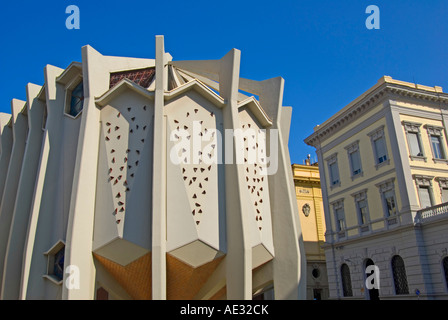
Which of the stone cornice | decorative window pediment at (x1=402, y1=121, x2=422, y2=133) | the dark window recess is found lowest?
the dark window recess

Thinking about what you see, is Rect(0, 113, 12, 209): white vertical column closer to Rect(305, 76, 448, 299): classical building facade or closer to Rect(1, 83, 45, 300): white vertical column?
Rect(1, 83, 45, 300): white vertical column

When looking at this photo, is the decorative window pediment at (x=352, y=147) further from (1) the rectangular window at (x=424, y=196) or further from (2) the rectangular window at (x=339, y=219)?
(1) the rectangular window at (x=424, y=196)

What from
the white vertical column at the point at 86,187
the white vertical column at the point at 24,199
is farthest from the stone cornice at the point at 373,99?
the white vertical column at the point at 24,199

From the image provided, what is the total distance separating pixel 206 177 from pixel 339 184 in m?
18.4

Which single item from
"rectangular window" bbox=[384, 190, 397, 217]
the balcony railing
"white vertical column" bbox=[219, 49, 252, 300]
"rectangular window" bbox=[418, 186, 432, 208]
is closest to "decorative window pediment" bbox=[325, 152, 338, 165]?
"rectangular window" bbox=[384, 190, 397, 217]

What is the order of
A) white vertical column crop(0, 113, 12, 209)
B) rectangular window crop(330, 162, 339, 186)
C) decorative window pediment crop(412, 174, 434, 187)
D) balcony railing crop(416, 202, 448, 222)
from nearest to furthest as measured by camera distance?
white vertical column crop(0, 113, 12, 209)
balcony railing crop(416, 202, 448, 222)
decorative window pediment crop(412, 174, 434, 187)
rectangular window crop(330, 162, 339, 186)

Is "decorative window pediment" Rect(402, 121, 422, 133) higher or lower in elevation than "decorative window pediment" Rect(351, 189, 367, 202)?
higher

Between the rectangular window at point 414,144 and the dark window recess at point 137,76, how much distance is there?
17.2 m

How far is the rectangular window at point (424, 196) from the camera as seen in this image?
25.0 metres

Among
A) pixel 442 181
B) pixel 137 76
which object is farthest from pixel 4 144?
pixel 442 181

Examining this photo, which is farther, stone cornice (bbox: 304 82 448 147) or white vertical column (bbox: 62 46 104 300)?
stone cornice (bbox: 304 82 448 147)

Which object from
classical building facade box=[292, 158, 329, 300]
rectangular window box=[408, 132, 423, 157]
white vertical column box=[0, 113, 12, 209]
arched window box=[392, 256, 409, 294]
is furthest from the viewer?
classical building facade box=[292, 158, 329, 300]

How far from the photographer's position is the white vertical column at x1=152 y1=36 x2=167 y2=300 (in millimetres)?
13406

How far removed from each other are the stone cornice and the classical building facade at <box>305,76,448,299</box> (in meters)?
0.07
